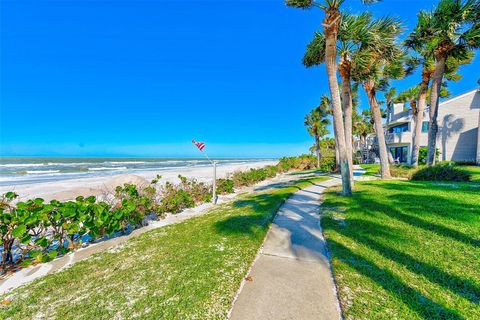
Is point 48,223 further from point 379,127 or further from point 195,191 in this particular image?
point 379,127

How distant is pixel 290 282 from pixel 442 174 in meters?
13.0

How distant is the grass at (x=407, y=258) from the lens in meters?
2.21

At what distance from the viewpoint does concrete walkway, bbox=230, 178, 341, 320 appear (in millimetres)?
2215

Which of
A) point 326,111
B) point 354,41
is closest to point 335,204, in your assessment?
point 354,41

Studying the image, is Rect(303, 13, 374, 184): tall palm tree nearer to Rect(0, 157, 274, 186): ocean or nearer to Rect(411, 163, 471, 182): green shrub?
Rect(411, 163, 471, 182): green shrub

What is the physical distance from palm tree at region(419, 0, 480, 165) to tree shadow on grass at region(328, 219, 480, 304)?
38.9 ft

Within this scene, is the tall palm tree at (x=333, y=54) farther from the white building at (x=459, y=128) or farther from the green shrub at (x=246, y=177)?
the white building at (x=459, y=128)

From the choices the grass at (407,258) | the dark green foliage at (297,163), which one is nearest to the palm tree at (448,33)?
the grass at (407,258)

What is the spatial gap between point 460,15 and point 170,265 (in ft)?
58.4

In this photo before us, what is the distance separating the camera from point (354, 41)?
9.02 metres

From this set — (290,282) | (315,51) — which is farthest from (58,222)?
(315,51)

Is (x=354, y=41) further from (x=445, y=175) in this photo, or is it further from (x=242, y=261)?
(x=242, y=261)

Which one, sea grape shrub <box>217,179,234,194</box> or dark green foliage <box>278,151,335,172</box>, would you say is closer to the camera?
sea grape shrub <box>217,179,234,194</box>

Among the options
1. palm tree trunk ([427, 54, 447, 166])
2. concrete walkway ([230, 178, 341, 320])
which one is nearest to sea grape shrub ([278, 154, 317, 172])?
palm tree trunk ([427, 54, 447, 166])
